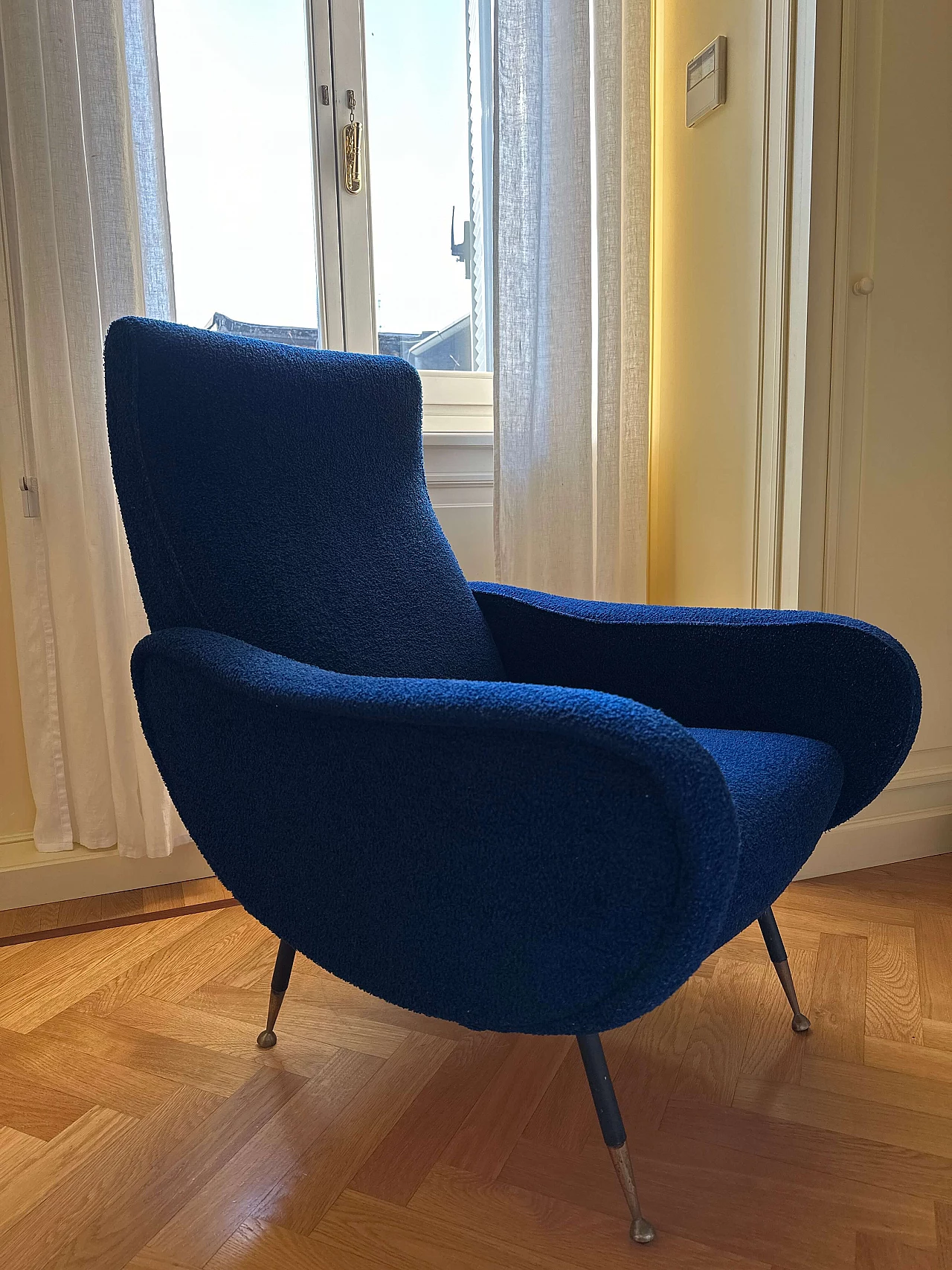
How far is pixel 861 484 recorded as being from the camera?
160 cm

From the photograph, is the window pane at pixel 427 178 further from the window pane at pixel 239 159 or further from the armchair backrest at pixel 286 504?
the armchair backrest at pixel 286 504

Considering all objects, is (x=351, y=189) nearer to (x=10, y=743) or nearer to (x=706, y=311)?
(x=706, y=311)

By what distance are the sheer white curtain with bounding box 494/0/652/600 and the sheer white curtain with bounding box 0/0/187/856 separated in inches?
25.7

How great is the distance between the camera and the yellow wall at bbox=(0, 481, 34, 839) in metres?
1.64

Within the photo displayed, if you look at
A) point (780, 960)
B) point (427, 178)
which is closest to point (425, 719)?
point (780, 960)

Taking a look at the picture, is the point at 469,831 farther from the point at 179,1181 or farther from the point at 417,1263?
the point at 179,1181

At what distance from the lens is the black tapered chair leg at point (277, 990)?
115 centimetres

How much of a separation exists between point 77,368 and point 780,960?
1427 mm

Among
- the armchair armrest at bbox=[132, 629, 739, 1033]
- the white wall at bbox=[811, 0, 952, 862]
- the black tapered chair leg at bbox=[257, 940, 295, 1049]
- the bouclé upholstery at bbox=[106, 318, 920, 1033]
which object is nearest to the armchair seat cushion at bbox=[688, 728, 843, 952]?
the bouclé upholstery at bbox=[106, 318, 920, 1033]

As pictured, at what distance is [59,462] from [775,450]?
4.08ft

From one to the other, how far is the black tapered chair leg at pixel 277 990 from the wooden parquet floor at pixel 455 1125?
2cm

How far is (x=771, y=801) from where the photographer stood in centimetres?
84

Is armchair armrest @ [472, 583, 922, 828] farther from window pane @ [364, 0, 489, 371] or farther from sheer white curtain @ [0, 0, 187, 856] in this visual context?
window pane @ [364, 0, 489, 371]

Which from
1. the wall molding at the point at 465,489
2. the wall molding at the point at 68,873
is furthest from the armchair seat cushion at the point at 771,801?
the wall molding at the point at 68,873
